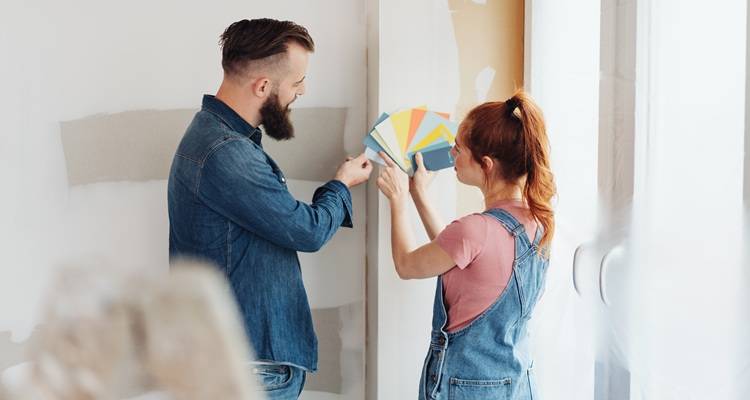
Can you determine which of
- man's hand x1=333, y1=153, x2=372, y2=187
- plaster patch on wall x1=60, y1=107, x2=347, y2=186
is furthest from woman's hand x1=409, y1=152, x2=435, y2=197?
plaster patch on wall x1=60, y1=107, x2=347, y2=186

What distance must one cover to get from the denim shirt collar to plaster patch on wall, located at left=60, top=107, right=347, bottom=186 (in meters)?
0.11

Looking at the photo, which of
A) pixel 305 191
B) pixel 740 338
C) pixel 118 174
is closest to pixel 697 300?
pixel 740 338

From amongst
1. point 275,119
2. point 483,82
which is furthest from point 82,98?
point 483,82

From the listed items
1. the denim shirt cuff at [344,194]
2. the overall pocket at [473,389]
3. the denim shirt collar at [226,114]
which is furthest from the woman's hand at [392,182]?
the overall pocket at [473,389]

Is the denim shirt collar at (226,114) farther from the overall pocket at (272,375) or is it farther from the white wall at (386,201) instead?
the overall pocket at (272,375)

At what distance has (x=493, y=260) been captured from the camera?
60.8 inches

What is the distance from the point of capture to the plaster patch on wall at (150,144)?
1593 mm

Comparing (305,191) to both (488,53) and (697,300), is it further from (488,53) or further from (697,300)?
(697,300)

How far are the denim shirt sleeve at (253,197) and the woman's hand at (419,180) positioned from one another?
13.6 inches

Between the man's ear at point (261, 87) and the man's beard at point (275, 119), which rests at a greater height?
the man's ear at point (261, 87)

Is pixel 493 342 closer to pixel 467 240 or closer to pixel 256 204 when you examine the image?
pixel 467 240

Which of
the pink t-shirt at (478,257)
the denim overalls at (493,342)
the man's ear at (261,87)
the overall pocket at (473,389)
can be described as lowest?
the overall pocket at (473,389)

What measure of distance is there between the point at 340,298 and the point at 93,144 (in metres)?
0.74

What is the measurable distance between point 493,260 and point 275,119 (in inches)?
23.8
